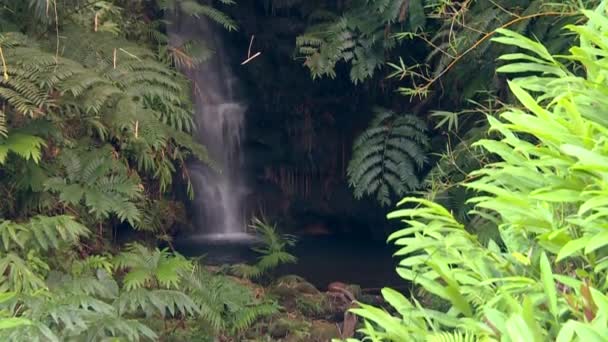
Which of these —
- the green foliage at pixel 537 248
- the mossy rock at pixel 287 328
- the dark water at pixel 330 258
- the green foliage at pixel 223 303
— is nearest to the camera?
the green foliage at pixel 537 248

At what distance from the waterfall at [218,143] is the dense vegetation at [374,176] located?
224 cm

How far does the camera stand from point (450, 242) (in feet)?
6.41

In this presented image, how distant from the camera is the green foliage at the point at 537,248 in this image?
157 cm

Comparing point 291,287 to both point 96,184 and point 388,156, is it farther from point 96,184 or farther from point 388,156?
point 96,184

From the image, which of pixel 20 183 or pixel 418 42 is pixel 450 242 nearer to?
pixel 20 183

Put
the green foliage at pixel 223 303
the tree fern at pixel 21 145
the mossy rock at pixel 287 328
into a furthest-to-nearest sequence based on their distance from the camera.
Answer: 1. the mossy rock at pixel 287 328
2. the green foliage at pixel 223 303
3. the tree fern at pixel 21 145

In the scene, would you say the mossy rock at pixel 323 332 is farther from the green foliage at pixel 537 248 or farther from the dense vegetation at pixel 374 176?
the green foliage at pixel 537 248

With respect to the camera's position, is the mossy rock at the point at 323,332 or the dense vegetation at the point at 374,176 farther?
the mossy rock at the point at 323,332

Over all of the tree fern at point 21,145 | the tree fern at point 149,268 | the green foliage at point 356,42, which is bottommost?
the tree fern at point 149,268

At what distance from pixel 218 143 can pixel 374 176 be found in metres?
3.84

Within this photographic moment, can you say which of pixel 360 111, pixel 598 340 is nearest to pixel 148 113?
pixel 598 340

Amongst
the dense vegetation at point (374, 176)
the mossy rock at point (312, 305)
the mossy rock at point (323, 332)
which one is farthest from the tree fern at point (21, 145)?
the mossy rock at point (312, 305)

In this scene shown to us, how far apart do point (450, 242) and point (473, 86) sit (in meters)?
3.40

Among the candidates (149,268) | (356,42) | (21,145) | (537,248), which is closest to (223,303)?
(149,268)
